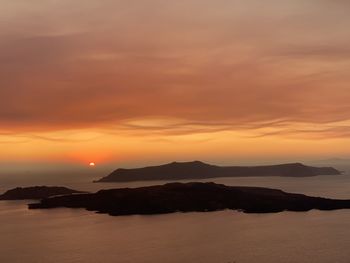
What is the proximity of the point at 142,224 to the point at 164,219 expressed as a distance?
302 inches

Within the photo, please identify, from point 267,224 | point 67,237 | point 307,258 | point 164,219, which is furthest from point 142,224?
point 307,258

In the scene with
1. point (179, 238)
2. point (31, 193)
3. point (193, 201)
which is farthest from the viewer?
point (31, 193)

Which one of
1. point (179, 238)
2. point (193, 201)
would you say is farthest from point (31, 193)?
point (179, 238)

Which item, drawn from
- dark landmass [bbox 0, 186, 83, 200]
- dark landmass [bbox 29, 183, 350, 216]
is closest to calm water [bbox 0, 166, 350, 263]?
dark landmass [bbox 29, 183, 350, 216]

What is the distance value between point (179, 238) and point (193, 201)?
4269cm

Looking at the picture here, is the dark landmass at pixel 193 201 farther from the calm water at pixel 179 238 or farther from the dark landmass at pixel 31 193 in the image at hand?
the dark landmass at pixel 31 193

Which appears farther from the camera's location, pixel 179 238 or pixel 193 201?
pixel 193 201

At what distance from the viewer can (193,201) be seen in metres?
124

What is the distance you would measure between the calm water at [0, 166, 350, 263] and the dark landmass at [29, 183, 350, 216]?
21.7 feet

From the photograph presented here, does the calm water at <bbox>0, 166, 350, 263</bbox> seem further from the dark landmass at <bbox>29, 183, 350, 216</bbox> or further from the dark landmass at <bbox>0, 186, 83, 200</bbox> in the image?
the dark landmass at <bbox>0, 186, 83, 200</bbox>

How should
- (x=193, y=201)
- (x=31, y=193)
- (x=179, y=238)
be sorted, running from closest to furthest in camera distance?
(x=179, y=238)
(x=193, y=201)
(x=31, y=193)

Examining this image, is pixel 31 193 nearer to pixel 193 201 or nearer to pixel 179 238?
pixel 193 201

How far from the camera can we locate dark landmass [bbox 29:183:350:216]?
A: 120312 millimetres

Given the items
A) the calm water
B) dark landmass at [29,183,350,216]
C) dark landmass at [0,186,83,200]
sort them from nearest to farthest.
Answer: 1. the calm water
2. dark landmass at [29,183,350,216]
3. dark landmass at [0,186,83,200]
